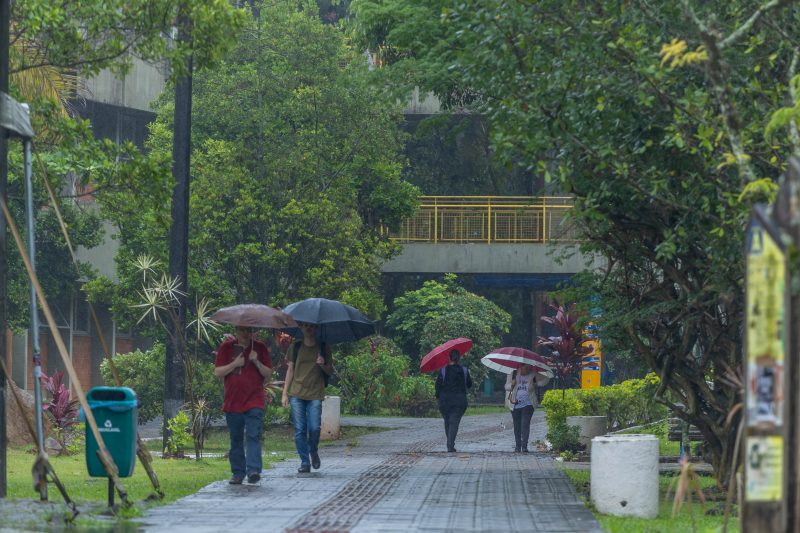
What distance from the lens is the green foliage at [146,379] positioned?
27891 mm

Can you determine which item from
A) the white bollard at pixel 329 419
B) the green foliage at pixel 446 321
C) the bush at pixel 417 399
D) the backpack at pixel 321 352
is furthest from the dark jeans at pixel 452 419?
the green foliage at pixel 446 321

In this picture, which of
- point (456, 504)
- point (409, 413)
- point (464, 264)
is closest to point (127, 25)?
point (456, 504)

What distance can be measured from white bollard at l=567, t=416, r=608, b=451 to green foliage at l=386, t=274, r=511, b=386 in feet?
50.3

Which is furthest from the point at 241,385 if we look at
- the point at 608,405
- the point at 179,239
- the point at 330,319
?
the point at 608,405

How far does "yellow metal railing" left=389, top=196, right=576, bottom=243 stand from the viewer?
134 ft

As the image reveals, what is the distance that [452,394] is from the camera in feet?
76.8

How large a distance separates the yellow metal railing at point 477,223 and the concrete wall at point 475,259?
0.87 ft

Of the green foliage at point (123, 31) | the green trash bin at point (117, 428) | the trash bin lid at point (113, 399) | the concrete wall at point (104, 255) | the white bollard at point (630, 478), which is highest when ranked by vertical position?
the green foliage at point (123, 31)

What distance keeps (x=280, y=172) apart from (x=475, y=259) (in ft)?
41.8

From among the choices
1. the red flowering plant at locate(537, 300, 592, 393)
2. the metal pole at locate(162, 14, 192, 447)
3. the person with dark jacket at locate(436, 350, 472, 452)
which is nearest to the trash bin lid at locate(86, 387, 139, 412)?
the metal pole at locate(162, 14, 192, 447)

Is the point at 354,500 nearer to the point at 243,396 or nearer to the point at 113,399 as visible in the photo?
the point at 243,396

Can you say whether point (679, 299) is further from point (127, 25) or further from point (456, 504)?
point (127, 25)

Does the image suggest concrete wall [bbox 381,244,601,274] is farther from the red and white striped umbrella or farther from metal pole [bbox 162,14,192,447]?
metal pole [bbox 162,14,192,447]

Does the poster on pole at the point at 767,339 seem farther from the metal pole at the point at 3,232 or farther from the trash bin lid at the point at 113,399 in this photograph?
the metal pole at the point at 3,232
